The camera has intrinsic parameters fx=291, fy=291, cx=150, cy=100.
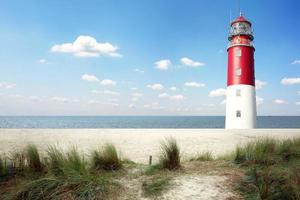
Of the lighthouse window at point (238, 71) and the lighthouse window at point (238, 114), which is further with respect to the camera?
the lighthouse window at point (238, 114)

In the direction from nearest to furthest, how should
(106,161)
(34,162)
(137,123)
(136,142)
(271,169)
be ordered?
(34,162), (271,169), (106,161), (136,142), (137,123)

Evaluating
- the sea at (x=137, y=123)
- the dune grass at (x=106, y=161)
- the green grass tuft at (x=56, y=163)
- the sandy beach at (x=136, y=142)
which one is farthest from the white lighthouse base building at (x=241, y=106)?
the sea at (x=137, y=123)

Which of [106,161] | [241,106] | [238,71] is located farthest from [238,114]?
[106,161]

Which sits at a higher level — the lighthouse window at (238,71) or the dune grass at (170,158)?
the lighthouse window at (238,71)

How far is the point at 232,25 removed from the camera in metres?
20.9

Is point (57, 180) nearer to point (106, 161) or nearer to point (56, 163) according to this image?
point (56, 163)

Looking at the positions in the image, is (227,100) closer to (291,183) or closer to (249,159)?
(249,159)

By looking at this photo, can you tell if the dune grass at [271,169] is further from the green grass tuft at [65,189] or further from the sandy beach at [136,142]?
the sandy beach at [136,142]

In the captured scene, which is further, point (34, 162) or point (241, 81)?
point (241, 81)

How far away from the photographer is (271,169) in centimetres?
505

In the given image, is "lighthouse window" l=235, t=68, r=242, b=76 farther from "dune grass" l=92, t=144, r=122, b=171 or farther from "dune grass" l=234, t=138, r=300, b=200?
"dune grass" l=92, t=144, r=122, b=171

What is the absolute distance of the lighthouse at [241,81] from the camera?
19453mm

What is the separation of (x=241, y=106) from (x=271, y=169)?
15056 mm

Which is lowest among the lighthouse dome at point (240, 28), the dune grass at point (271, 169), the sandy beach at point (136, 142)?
the sandy beach at point (136, 142)
